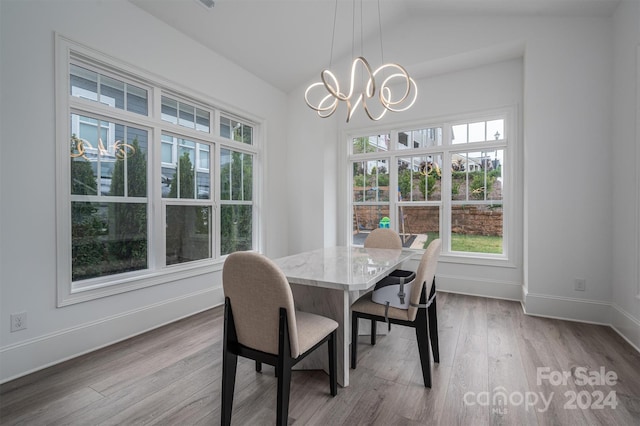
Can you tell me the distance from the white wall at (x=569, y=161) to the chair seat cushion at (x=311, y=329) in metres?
2.74

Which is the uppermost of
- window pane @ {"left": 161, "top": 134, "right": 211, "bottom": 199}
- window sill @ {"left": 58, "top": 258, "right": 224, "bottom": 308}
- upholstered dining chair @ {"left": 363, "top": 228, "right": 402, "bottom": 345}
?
window pane @ {"left": 161, "top": 134, "right": 211, "bottom": 199}

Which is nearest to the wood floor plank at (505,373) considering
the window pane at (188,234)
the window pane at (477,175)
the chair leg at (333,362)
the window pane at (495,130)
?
the chair leg at (333,362)

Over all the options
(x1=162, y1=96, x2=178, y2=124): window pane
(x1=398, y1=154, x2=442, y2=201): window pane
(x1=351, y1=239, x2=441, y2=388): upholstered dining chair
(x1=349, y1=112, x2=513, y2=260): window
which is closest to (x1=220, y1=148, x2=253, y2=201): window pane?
(x1=162, y1=96, x2=178, y2=124): window pane

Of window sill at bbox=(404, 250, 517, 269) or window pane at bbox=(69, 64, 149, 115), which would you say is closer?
window pane at bbox=(69, 64, 149, 115)

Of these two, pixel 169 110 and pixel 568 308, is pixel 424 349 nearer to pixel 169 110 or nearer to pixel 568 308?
pixel 568 308

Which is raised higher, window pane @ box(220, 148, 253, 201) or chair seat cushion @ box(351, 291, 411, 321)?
window pane @ box(220, 148, 253, 201)

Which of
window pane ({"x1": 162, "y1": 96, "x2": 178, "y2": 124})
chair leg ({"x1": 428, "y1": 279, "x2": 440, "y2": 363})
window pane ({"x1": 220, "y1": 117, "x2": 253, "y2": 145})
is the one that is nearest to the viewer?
chair leg ({"x1": 428, "y1": 279, "x2": 440, "y2": 363})

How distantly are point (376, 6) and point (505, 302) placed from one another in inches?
156

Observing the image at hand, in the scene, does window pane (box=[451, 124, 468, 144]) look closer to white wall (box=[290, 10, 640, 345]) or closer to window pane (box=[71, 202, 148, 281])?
white wall (box=[290, 10, 640, 345])

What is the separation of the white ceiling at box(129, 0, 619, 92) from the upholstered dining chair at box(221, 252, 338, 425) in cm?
280

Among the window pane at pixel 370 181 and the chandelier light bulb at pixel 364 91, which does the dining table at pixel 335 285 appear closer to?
the chandelier light bulb at pixel 364 91

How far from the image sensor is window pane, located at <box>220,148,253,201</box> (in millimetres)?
3939

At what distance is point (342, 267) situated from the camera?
2145mm

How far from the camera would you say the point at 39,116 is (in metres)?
2.23
